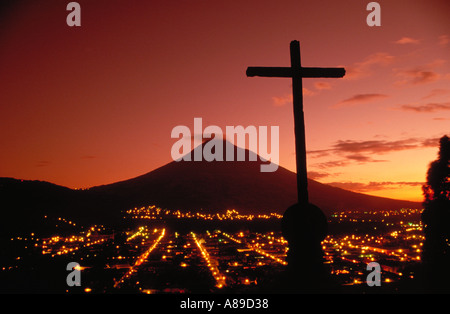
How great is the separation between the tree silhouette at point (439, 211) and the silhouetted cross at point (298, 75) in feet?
83.8

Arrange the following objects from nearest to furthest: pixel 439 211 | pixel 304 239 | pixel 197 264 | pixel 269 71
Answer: pixel 304 239, pixel 269 71, pixel 439 211, pixel 197 264

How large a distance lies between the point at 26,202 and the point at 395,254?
11476cm

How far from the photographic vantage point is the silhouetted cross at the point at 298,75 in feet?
21.6

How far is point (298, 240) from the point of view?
6043 millimetres

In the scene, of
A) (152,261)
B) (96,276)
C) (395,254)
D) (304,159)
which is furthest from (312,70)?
(395,254)

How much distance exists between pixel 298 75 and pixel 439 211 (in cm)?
2625

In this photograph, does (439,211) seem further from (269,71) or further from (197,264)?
(197,264)

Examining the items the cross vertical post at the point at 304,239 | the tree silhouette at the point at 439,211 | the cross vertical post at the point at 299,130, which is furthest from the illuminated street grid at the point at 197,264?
the cross vertical post at the point at 304,239

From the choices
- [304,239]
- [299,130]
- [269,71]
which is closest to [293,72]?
[269,71]

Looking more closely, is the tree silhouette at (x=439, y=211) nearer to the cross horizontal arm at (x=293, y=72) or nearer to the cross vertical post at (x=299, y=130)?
the cross horizontal arm at (x=293, y=72)

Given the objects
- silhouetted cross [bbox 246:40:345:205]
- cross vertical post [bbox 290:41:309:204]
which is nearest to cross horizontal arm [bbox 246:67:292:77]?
silhouetted cross [bbox 246:40:345:205]

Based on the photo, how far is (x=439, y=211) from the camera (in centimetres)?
2905

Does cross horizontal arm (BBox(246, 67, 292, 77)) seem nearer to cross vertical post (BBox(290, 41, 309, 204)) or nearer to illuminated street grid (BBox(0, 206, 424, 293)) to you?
cross vertical post (BBox(290, 41, 309, 204))
